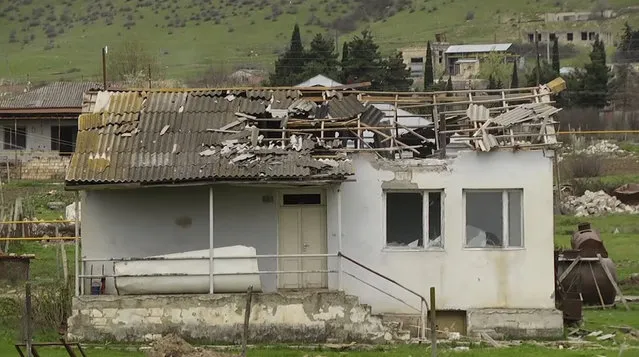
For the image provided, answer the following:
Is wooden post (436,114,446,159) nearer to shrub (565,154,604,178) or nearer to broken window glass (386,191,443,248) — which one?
broken window glass (386,191,443,248)

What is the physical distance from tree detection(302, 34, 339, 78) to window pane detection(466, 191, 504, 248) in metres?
58.6

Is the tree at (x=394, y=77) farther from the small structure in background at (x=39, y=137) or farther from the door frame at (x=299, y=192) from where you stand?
the door frame at (x=299, y=192)

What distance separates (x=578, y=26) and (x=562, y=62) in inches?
970

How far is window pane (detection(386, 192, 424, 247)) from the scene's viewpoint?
2820 cm

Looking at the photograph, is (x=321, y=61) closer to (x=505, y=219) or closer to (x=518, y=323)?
(x=505, y=219)

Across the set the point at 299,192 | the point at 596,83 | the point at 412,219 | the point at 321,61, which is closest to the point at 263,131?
the point at 299,192

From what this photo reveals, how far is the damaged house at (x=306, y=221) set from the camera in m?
26.7

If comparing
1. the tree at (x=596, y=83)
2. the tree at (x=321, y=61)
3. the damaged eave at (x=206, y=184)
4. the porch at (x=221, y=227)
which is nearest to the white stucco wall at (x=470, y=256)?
the porch at (x=221, y=227)

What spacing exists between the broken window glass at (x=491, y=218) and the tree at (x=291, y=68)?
184 feet

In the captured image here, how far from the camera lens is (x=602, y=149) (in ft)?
247

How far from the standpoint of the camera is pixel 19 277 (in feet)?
108

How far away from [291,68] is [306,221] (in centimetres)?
6329

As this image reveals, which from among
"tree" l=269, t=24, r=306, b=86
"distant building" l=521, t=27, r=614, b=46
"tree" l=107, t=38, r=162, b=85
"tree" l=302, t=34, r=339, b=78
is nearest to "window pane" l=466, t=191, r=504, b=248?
"tree" l=269, t=24, r=306, b=86

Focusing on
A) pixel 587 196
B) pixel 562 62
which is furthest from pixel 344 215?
pixel 562 62
